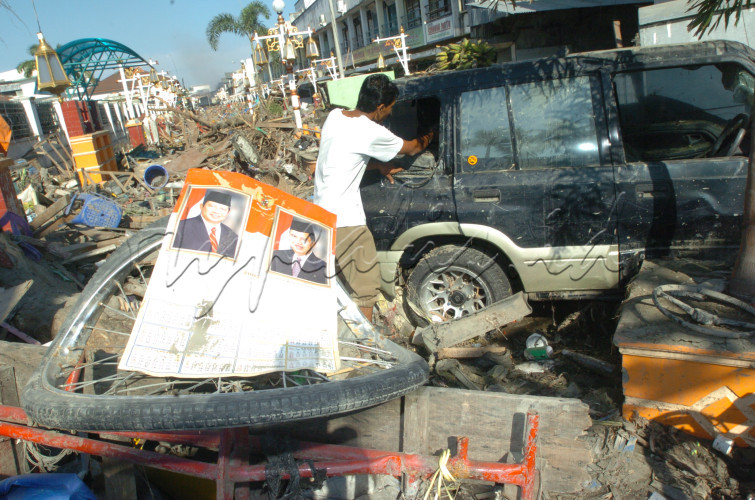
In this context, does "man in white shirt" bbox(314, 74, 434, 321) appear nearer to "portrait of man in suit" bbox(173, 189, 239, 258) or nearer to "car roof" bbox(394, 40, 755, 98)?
"car roof" bbox(394, 40, 755, 98)

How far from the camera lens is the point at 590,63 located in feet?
11.1

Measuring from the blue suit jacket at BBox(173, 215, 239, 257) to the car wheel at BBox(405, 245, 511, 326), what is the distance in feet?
6.20

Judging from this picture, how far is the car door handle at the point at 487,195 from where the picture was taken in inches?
139

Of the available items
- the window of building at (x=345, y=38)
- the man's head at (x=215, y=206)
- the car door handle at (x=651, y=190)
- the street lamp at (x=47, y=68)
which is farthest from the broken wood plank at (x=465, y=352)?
the window of building at (x=345, y=38)

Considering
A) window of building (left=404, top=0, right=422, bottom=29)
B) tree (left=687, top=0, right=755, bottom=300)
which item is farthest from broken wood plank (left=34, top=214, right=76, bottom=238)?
window of building (left=404, top=0, right=422, bottom=29)

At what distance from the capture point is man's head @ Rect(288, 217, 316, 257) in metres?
2.40

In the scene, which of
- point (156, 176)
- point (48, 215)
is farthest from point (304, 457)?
point (156, 176)

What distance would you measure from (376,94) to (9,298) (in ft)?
9.39

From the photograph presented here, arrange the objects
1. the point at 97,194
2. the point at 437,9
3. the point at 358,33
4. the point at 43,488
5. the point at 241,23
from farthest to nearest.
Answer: the point at 241,23 → the point at 358,33 → the point at 437,9 → the point at 97,194 → the point at 43,488

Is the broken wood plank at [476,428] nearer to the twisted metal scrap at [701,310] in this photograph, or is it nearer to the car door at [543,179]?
the twisted metal scrap at [701,310]

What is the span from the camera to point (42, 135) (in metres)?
19.9

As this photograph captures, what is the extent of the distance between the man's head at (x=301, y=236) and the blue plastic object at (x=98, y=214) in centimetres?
586

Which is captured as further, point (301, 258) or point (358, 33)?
point (358, 33)

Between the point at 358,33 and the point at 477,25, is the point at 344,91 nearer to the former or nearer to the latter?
the point at 477,25
